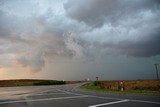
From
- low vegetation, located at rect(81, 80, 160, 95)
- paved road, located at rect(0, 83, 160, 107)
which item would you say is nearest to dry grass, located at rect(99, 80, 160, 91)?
low vegetation, located at rect(81, 80, 160, 95)

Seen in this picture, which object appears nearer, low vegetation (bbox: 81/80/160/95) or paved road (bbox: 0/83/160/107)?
paved road (bbox: 0/83/160/107)

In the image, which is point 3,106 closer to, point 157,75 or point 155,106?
point 155,106

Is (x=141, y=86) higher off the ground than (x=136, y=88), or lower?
higher

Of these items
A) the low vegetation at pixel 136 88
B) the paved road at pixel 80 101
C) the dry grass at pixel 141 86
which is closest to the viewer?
the paved road at pixel 80 101

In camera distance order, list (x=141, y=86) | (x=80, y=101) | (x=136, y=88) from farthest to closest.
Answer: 1. (x=141, y=86)
2. (x=136, y=88)
3. (x=80, y=101)

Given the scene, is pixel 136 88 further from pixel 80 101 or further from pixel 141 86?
pixel 80 101

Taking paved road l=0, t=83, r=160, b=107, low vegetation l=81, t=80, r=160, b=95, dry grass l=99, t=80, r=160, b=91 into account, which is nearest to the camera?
paved road l=0, t=83, r=160, b=107

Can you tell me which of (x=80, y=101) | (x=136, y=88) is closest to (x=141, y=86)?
(x=136, y=88)

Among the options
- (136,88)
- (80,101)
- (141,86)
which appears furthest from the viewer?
(141,86)

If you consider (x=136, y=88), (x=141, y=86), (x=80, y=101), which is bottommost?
(x=80, y=101)

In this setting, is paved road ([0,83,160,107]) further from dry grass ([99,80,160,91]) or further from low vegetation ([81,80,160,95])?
dry grass ([99,80,160,91])

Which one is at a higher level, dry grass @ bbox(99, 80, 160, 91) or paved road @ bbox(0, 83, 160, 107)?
dry grass @ bbox(99, 80, 160, 91)

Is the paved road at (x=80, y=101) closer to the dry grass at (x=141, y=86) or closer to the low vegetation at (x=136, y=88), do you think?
the low vegetation at (x=136, y=88)

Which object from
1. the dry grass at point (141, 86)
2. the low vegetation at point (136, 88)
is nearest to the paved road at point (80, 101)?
the low vegetation at point (136, 88)
